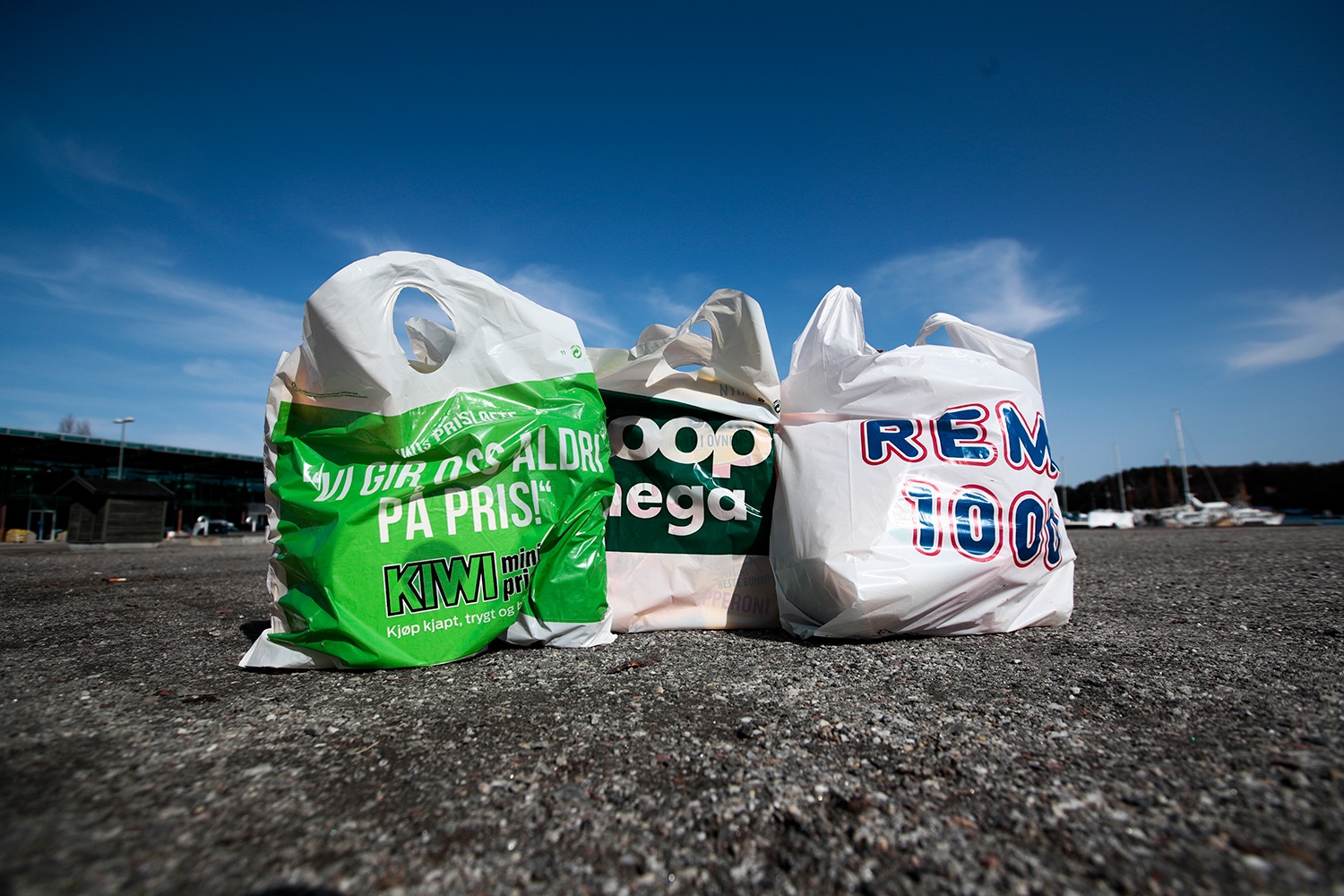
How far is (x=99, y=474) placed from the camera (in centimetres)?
2019

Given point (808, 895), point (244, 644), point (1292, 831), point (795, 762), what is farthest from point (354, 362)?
point (1292, 831)

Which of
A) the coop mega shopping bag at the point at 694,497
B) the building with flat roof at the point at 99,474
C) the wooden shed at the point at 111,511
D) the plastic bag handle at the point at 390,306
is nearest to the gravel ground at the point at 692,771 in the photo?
the coop mega shopping bag at the point at 694,497

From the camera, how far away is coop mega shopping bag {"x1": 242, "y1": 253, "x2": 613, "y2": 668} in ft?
4.55

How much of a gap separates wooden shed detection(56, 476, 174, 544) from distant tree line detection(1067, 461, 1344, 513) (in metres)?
47.8

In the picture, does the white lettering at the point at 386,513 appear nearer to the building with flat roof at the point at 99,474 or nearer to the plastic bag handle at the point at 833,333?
the plastic bag handle at the point at 833,333

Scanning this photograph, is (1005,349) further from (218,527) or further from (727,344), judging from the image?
(218,527)

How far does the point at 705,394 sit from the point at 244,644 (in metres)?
1.50

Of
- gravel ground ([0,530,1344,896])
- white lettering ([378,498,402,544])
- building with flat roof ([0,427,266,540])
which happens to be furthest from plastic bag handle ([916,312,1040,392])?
building with flat roof ([0,427,266,540])

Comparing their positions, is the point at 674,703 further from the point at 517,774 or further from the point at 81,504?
the point at 81,504

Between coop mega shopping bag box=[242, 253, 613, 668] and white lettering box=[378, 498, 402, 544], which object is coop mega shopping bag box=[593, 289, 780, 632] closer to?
coop mega shopping bag box=[242, 253, 613, 668]

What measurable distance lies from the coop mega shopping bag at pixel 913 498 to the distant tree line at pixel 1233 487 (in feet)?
149

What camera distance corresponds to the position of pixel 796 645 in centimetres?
161

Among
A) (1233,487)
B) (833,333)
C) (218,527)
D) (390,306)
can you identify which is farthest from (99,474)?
(1233,487)

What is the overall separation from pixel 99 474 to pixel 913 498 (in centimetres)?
2699
